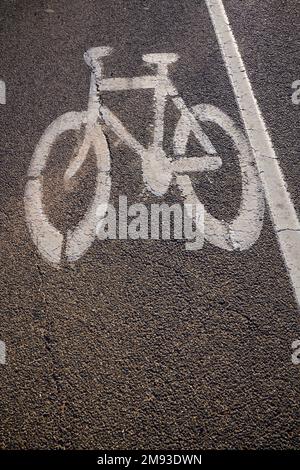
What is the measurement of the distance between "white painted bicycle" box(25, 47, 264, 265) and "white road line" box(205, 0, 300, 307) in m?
0.10

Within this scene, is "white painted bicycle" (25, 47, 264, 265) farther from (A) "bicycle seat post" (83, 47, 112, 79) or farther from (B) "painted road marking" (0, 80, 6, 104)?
(B) "painted road marking" (0, 80, 6, 104)

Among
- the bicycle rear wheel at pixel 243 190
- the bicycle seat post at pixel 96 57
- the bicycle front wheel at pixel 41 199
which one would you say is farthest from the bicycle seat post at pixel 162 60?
the bicycle front wheel at pixel 41 199

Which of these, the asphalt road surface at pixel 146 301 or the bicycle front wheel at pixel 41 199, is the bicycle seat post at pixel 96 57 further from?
the bicycle front wheel at pixel 41 199

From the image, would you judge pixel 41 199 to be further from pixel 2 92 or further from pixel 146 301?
pixel 2 92

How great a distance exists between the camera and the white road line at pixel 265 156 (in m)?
3.37

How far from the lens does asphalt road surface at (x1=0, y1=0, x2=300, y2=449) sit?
2.78m

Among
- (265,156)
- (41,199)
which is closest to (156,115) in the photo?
(265,156)

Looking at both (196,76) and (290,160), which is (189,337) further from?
(196,76)

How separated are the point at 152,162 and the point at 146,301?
150 cm

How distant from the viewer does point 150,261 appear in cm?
344

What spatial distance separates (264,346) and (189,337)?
55cm

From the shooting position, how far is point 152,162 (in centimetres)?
405
